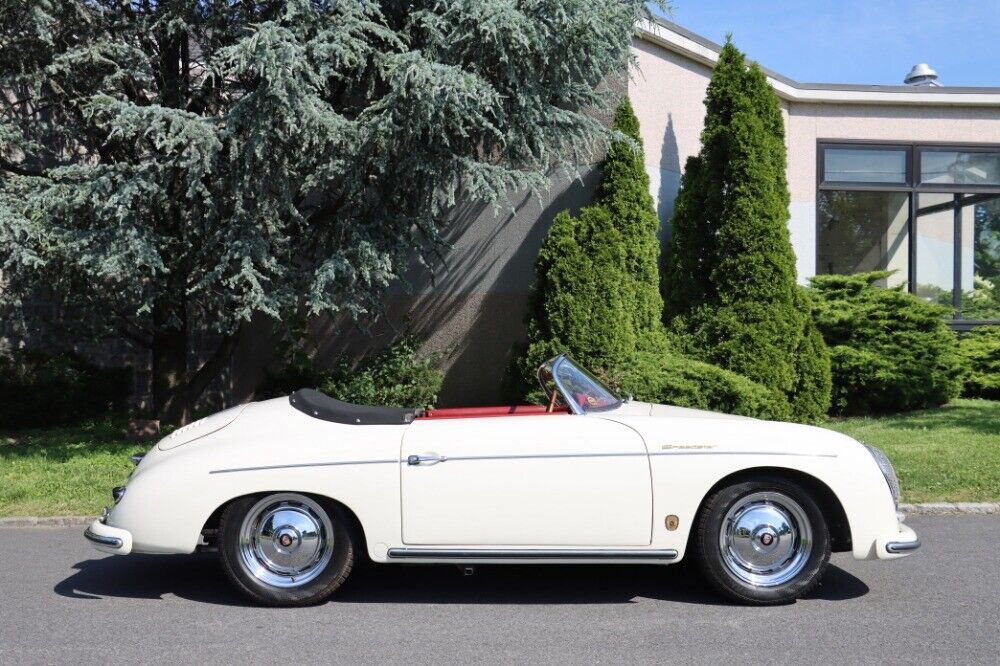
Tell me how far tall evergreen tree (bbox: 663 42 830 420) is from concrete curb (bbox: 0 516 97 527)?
6764 mm

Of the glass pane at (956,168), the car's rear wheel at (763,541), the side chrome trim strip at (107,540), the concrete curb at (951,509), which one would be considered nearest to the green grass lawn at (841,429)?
the concrete curb at (951,509)

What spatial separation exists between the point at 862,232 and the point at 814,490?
10.6 m

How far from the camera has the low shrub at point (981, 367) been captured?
1333 cm

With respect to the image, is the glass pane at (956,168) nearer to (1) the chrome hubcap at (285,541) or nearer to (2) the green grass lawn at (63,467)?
(2) the green grass lawn at (63,467)

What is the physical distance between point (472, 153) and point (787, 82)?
6795 millimetres

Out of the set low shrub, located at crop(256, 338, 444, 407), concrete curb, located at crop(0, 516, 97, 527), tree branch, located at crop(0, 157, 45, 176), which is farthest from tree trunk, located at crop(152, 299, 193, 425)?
concrete curb, located at crop(0, 516, 97, 527)

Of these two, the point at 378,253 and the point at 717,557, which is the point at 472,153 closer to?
the point at 378,253

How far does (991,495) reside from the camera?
293 inches

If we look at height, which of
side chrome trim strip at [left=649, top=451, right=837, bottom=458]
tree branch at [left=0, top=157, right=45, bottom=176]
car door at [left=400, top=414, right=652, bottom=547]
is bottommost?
car door at [left=400, top=414, right=652, bottom=547]

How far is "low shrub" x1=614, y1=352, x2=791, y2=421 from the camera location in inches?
374

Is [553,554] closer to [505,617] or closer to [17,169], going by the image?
[505,617]

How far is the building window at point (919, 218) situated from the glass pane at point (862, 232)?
0.02 meters

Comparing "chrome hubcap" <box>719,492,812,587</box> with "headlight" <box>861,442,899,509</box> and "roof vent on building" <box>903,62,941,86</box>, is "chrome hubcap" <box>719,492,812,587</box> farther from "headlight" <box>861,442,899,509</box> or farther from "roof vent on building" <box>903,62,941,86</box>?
"roof vent on building" <box>903,62,941,86</box>

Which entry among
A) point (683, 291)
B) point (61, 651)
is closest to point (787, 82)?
point (683, 291)
